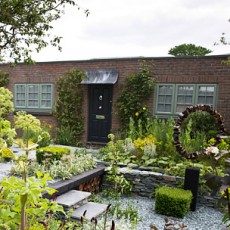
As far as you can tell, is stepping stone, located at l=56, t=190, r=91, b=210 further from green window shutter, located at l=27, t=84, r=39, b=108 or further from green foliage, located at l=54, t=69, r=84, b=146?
green window shutter, located at l=27, t=84, r=39, b=108

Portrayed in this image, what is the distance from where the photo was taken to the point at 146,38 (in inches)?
601

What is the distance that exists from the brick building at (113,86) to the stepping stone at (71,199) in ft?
16.4

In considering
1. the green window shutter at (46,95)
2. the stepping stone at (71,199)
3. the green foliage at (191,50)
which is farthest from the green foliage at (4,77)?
the green foliage at (191,50)

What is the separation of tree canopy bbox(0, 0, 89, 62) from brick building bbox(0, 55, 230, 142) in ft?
13.5

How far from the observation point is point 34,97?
34.2ft

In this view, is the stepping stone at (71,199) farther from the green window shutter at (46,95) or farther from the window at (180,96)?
the green window shutter at (46,95)

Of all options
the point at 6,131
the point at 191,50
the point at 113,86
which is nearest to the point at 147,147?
the point at 113,86

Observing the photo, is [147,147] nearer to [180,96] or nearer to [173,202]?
[173,202]

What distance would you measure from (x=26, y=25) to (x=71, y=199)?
296 cm

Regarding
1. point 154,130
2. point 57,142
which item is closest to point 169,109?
point 154,130

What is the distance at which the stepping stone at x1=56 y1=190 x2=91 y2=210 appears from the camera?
3.69 m

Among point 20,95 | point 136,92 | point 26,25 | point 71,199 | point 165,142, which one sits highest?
point 26,25

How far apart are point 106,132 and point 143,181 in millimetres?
4164

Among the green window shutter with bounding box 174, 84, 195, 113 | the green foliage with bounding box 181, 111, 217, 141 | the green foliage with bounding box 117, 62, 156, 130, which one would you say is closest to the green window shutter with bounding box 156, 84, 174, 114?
the green window shutter with bounding box 174, 84, 195, 113
